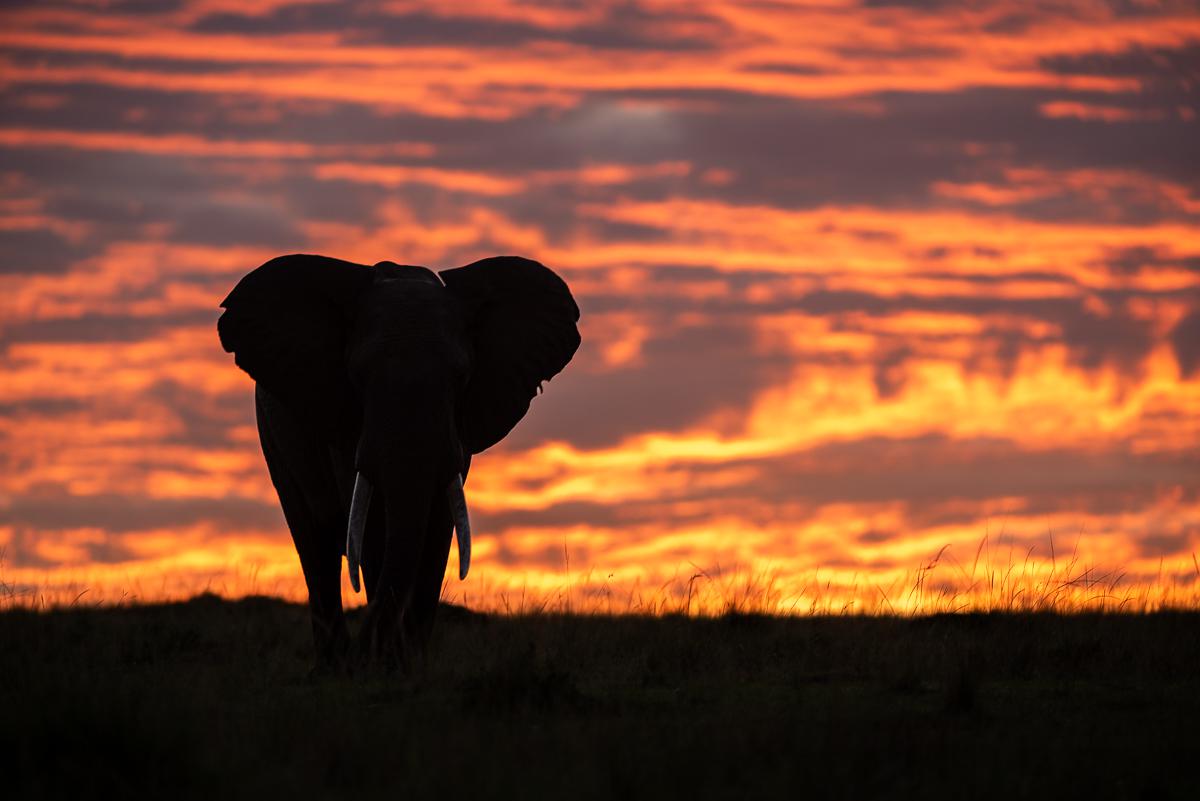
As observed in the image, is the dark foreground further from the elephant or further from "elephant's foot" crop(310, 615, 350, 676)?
the elephant

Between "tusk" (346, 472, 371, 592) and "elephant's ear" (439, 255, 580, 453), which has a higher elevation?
"elephant's ear" (439, 255, 580, 453)

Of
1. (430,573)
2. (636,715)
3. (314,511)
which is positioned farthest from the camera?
(314,511)

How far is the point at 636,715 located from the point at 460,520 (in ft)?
13.9

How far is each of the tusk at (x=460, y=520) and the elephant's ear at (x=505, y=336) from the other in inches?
40.9

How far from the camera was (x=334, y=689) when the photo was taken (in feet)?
43.7

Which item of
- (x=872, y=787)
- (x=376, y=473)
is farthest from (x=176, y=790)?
(x=376, y=473)

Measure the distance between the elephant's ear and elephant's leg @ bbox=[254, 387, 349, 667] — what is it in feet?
5.26

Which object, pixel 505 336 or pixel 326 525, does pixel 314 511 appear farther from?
pixel 505 336

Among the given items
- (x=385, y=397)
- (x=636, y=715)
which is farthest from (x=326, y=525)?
(x=636, y=715)

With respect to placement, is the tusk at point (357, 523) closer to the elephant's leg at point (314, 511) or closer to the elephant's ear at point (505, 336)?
the elephant's ear at point (505, 336)

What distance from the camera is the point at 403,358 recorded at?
596 inches

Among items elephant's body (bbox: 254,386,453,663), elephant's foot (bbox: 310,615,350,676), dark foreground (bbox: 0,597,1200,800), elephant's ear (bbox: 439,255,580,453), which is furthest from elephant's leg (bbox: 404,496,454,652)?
elephant's ear (bbox: 439,255,580,453)

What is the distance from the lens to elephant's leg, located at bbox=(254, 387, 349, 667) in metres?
17.2

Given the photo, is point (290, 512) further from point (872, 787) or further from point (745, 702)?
point (872, 787)
